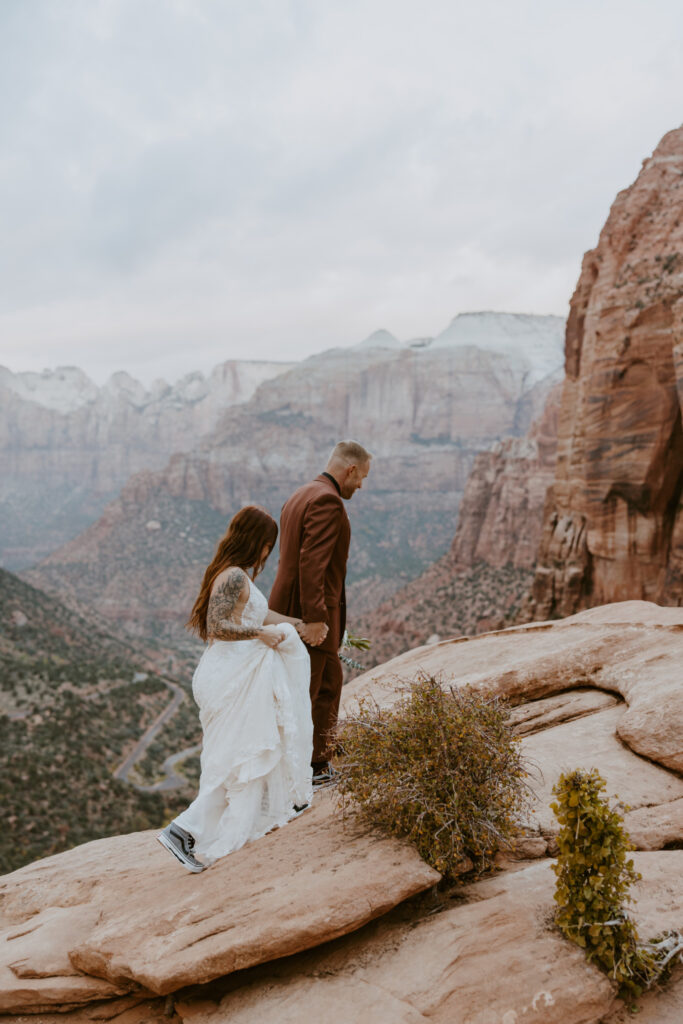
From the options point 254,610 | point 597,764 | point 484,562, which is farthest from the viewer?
point 484,562

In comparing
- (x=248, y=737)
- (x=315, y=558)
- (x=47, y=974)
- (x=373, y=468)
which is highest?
(x=373, y=468)

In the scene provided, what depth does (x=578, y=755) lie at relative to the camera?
502 cm

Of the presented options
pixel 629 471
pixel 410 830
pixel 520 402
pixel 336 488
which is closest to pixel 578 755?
pixel 410 830

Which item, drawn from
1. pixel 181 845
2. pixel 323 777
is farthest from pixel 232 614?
pixel 323 777

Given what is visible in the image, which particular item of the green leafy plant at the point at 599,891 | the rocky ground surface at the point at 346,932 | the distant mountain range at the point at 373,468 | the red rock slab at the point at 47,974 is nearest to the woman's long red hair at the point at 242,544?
the rocky ground surface at the point at 346,932

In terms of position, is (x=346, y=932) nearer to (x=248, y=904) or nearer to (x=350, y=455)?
(x=248, y=904)

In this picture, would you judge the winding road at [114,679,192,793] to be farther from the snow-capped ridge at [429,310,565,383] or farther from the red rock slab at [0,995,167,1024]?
the snow-capped ridge at [429,310,565,383]

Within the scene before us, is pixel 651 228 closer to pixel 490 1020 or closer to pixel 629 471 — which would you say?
pixel 629 471

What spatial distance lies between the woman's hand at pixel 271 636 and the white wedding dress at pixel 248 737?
0.04 meters

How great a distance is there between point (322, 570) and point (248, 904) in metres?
2.15

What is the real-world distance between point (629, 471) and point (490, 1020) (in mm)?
19000

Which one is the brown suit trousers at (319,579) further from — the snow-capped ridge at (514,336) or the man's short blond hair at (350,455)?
the snow-capped ridge at (514,336)

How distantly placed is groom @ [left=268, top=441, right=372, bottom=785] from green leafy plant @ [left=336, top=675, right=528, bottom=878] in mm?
934

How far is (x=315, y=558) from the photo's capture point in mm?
4938
